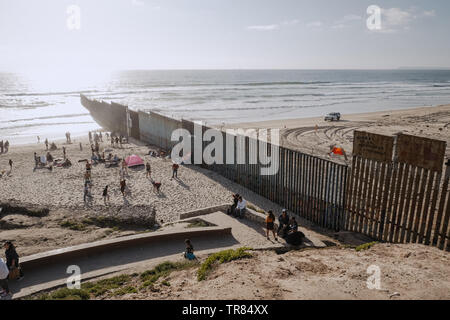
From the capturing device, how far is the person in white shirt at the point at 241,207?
1166 centimetres

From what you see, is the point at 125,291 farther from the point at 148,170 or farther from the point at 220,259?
the point at 148,170

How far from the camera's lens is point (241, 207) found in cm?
1168

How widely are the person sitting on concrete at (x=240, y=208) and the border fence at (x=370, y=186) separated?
2.15 metres

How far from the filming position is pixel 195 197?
15.0 meters

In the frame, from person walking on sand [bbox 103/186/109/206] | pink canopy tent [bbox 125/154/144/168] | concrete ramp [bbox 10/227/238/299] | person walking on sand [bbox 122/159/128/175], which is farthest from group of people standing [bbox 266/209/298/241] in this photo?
pink canopy tent [bbox 125/154/144/168]

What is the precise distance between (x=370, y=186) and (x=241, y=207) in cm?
442

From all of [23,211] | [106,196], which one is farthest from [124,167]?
[23,211]

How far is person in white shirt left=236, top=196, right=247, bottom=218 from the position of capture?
11.7 m

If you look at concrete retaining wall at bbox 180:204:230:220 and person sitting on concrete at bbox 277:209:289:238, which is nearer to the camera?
person sitting on concrete at bbox 277:209:289:238

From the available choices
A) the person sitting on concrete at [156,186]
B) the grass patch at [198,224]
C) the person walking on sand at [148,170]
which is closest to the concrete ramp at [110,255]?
the grass patch at [198,224]

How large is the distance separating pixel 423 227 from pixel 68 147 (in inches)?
1099

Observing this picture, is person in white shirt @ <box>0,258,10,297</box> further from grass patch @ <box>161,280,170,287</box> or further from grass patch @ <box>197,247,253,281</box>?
grass patch @ <box>197,247,253,281</box>

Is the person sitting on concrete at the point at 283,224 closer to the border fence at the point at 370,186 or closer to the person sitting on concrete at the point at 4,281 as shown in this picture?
the border fence at the point at 370,186
